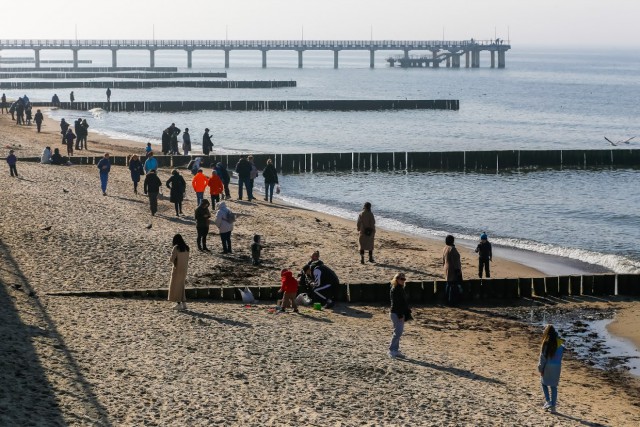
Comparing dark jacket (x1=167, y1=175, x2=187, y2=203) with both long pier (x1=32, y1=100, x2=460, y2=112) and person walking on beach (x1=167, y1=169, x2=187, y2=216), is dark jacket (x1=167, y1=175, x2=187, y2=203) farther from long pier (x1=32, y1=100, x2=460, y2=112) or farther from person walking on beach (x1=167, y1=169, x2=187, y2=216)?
long pier (x1=32, y1=100, x2=460, y2=112)

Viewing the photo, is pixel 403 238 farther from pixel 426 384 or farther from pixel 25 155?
pixel 25 155

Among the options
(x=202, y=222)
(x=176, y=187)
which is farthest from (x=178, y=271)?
(x=176, y=187)

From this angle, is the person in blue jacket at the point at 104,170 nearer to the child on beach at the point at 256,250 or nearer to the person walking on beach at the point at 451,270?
the child on beach at the point at 256,250

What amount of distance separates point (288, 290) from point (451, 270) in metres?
3.46

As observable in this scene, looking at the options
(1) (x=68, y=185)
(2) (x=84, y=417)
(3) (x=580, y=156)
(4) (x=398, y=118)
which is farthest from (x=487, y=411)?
(4) (x=398, y=118)

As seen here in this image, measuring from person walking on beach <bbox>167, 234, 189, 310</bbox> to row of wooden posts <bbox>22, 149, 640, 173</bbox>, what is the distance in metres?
29.6

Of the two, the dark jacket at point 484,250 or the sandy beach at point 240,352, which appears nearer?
the sandy beach at point 240,352

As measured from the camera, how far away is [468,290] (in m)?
20.2

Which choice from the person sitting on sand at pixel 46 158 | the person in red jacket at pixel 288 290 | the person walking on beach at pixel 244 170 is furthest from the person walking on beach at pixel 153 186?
the person sitting on sand at pixel 46 158

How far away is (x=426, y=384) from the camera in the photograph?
1421cm

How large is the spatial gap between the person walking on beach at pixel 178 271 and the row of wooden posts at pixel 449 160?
1164 inches

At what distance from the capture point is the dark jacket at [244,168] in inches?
1223

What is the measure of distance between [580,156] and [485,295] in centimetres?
3679

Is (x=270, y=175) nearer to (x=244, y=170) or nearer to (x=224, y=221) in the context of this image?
(x=244, y=170)
